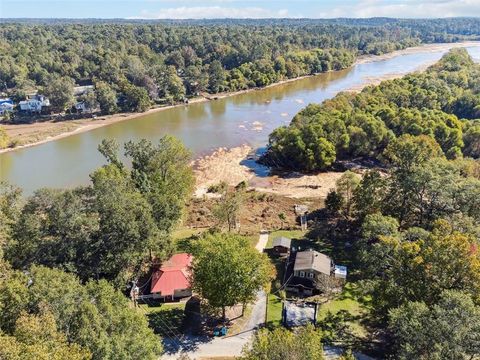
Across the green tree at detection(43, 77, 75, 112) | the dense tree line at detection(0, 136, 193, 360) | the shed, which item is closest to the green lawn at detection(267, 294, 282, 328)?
the shed

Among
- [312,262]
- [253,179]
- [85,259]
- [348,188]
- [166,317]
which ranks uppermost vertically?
[85,259]

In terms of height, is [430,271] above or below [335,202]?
above

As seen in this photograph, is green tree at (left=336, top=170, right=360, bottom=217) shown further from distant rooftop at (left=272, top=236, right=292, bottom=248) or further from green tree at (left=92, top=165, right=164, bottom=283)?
green tree at (left=92, top=165, right=164, bottom=283)

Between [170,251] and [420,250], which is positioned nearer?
[420,250]

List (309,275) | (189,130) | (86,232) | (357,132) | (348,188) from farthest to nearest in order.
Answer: (189,130) < (357,132) < (348,188) < (309,275) < (86,232)

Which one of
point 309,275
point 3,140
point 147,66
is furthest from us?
point 147,66

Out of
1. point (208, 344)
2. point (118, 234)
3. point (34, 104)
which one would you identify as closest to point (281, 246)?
point (208, 344)

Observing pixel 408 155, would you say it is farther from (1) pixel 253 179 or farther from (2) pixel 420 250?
(1) pixel 253 179

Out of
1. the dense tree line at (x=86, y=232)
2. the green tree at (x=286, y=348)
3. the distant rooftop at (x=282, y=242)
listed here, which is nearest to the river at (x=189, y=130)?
the dense tree line at (x=86, y=232)
